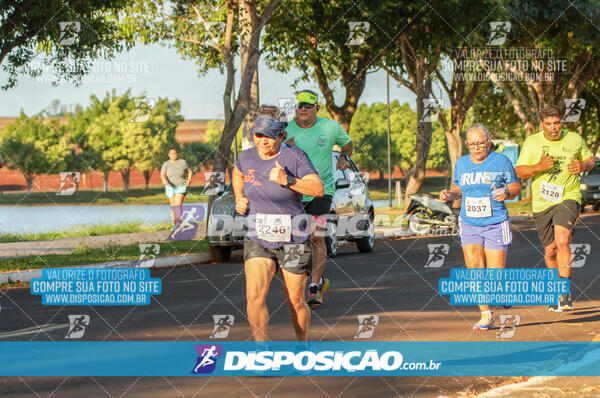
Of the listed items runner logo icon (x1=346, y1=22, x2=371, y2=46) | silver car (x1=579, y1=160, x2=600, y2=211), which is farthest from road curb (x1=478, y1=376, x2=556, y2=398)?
silver car (x1=579, y1=160, x2=600, y2=211)

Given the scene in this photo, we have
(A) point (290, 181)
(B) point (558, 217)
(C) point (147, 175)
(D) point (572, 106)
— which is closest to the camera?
(A) point (290, 181)

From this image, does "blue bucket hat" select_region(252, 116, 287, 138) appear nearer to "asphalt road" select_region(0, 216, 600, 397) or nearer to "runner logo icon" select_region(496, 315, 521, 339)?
"asphalt road" select_region(0, 216, 600, 397)

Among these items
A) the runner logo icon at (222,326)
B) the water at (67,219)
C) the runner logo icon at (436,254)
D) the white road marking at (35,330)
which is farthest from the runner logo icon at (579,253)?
the water at (67,219)

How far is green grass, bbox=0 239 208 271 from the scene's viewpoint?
49.9 ft

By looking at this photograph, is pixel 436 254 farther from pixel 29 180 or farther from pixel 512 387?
pixel 29 180

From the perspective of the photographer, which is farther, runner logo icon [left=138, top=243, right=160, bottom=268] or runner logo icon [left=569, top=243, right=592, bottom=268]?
runner logo icon [left=138, top=243, right=160, bottom=268]

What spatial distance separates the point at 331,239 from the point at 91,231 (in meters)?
10.8

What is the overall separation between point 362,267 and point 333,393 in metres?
8.88

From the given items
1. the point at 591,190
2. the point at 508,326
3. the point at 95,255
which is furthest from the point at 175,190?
the point at 591,190

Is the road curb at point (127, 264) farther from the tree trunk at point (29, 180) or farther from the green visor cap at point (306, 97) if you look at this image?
the tree trunk at point (29, 180)

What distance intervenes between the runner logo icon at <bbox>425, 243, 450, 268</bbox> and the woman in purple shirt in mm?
8548

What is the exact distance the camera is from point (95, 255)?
17.2 m

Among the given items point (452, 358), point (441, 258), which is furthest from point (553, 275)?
point (441, 258)

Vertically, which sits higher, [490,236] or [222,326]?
[490,236]
